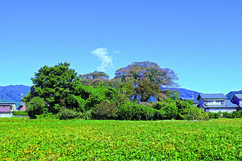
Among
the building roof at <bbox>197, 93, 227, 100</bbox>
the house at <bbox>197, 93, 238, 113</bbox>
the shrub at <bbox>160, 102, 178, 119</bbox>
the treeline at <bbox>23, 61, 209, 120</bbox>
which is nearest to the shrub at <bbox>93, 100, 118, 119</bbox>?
the treeline at <bbox>23, 61, 209, 120</bbox>

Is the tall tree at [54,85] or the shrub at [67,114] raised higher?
the tall tree at [54,85]

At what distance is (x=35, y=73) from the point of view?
34406 millimetres

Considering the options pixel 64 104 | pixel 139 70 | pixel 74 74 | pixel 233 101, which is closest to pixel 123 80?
pixel 139 70

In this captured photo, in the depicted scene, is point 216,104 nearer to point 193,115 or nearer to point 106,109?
point 193,115

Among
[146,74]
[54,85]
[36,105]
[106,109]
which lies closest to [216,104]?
[146,74]

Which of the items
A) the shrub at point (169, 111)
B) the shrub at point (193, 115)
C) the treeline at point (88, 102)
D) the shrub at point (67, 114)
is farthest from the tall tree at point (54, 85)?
the shrub at point (193, 115)

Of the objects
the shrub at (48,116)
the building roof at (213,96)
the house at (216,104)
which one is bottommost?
the shrub at (48,116)

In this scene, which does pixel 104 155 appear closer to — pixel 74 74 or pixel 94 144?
pixel 94 144

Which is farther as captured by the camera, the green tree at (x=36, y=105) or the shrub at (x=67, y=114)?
the green tree at (x=36, y=105)

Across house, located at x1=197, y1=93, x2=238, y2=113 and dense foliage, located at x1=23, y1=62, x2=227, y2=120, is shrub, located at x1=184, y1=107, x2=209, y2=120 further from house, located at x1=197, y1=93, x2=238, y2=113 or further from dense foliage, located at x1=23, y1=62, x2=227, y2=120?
house, located at x1=197, y1=93, x2=238, y2=113

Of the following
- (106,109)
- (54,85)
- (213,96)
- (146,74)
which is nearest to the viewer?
(106,109)

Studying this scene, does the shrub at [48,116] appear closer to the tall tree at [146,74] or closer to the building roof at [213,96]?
the tall tree at [146,74]

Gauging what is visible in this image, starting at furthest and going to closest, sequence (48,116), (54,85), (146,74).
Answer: (146,74) → (54,85) → (48,116)

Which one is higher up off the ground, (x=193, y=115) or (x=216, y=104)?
(x=216, y=104)
